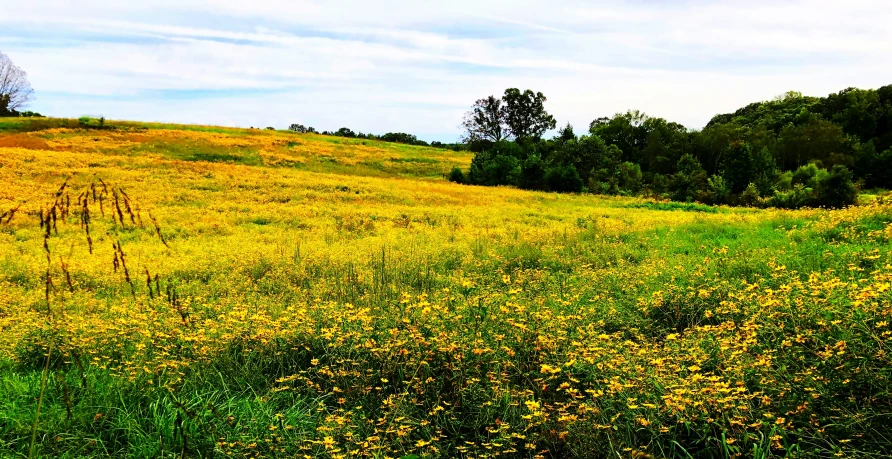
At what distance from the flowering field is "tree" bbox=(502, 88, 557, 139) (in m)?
65.5

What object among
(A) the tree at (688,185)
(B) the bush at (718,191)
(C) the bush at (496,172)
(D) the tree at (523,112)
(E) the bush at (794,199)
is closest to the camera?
(E) the bush at (794,199)

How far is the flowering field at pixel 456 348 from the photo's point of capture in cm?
356

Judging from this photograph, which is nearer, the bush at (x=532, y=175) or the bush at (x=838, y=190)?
the bush at (x=838, y=190)

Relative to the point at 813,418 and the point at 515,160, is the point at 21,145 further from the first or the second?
the point at 813,418

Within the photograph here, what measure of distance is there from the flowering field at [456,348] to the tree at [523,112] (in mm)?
65503

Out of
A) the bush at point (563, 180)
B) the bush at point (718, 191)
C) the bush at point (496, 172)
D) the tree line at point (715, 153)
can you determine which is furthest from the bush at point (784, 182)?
the bush at point (496, 172)

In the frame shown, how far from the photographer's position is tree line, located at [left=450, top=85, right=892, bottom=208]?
34.5 meters

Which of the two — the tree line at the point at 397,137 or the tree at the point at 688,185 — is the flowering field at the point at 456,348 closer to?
the tree at the point at 688,185

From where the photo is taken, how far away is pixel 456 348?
15.9 ft

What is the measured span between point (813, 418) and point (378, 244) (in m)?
10.3

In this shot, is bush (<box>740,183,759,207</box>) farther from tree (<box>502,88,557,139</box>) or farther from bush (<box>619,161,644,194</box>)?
tree (<box>502,88,557,139</box>)

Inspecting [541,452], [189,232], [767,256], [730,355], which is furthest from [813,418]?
[189,232]

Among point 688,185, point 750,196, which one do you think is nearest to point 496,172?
point 688,185

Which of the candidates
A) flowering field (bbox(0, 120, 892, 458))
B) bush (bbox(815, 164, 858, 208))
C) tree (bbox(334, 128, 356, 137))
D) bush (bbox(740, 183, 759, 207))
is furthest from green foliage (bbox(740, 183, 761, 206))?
tree (bbox(334, 128, 356, 137))
